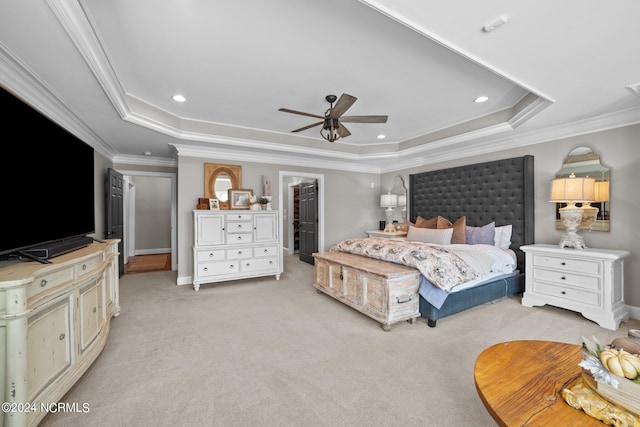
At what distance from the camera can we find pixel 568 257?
3.14 meters

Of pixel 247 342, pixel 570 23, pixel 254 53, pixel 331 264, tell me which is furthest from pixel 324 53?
pixel 247 342

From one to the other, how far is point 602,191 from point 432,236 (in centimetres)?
200

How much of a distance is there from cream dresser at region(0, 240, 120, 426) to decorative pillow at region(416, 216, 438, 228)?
465cm

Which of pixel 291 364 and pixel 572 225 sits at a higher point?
pixel 572 225

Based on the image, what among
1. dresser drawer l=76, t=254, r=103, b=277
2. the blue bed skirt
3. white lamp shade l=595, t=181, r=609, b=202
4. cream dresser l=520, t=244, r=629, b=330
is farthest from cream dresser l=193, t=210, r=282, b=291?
white lamp shade l=595, t=181, r=609, b=202

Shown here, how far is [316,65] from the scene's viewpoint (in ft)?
8.51

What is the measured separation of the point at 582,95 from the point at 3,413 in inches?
189

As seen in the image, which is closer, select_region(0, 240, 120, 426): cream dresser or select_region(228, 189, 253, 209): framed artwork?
select_region(0, 240, 120, 426): cream dresser

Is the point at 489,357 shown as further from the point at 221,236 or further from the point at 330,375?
the point at 221,236

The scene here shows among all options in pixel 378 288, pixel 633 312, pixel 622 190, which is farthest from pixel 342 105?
pixel 633 312

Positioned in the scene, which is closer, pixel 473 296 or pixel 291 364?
pixel 291 364

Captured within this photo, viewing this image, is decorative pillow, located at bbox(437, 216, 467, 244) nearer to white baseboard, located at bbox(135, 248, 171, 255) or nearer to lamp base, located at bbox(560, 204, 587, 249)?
lamp base, located at bbox(560, 204, 587, 249)

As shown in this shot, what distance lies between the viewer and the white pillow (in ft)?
13.3

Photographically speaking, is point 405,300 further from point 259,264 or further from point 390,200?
point 390,200
